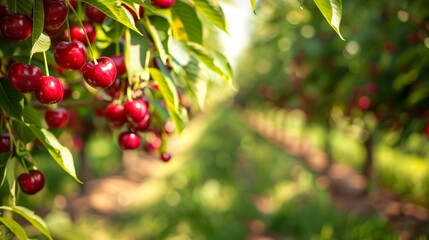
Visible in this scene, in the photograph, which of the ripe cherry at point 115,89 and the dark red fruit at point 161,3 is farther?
the ripe cherry at point 115,89

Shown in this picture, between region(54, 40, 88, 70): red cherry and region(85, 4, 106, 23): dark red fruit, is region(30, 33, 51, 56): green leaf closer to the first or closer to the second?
region(54, 40, 88, 70): red cherry

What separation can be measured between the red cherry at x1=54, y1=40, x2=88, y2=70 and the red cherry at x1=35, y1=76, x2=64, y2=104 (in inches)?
2.2

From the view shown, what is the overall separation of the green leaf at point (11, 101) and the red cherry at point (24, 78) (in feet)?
0.32

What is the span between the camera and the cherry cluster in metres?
1.00

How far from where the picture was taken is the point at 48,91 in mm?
996

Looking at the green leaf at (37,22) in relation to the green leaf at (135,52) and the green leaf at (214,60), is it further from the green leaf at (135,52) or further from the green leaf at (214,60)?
the green leaf at (214,60)

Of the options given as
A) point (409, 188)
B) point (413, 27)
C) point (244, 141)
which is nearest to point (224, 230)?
point (413, 27)

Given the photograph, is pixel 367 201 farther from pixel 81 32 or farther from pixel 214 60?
pixel 81 32

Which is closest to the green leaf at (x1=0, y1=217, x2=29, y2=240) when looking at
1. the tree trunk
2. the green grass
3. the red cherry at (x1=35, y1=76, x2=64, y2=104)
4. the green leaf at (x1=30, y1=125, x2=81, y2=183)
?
the green leaf at (x1=30, y1=125, x2=81, y2=183)

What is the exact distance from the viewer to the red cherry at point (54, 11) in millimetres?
990

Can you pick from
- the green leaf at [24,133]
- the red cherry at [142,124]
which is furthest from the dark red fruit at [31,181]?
the red cherry at [142,124]

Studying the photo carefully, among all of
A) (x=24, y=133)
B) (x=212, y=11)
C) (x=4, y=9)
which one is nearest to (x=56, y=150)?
(x=24, y=133)

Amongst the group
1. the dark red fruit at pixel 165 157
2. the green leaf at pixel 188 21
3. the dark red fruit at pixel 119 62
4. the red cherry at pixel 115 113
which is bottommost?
the dark red fruit at pixel 165 157

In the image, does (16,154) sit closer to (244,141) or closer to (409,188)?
(409,188)
